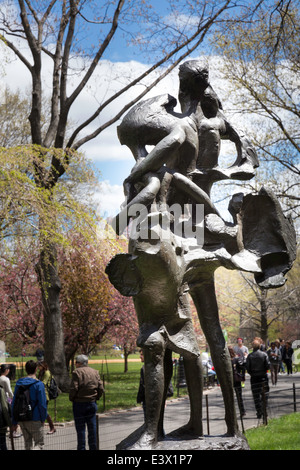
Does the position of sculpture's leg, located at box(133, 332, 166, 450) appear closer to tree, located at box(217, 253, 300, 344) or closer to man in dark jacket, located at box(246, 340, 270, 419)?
man in dark jacket, located at box(246, 340, 270, 419)

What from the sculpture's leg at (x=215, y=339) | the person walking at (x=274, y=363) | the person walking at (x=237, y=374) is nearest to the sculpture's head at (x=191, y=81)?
the sculpture's leg at (x=215, y=339)

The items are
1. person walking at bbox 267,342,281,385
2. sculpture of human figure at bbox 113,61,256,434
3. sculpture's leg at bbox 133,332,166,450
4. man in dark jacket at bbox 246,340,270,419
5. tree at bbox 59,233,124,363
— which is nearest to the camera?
sculpture's leg at bbox 133,332,166,450

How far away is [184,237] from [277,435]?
502 centimetres

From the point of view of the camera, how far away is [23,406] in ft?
23.0

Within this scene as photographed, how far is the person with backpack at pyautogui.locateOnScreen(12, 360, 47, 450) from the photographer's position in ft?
23.0

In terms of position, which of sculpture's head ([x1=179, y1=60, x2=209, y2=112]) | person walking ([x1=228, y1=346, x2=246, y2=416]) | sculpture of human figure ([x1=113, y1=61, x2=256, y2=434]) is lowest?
person walking ([x1=228, y1=346, x2=246, y2=416])

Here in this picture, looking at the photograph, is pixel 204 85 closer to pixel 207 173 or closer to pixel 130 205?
pixel 207 173

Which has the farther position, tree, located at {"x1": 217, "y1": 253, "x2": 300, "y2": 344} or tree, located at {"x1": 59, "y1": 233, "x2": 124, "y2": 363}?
tree, located at {"x1": 217, "y1": 253, "x2": 300, "y2": 344}

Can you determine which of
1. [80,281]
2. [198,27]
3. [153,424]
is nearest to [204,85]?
[153,424]

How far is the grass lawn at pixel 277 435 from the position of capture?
24.4 ft

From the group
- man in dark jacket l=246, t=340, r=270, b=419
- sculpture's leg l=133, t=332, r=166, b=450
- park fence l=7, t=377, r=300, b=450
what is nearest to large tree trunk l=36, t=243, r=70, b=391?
park fence l=7, t=377, r=300, b=450

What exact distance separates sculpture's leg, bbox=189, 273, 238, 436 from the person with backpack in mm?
3036

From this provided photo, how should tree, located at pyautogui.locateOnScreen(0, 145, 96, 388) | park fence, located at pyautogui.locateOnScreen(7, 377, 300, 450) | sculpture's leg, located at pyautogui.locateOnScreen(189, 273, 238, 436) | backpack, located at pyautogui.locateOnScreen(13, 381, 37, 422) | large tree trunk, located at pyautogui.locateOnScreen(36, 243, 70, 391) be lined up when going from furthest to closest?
large tree trunk, located at pyautogui.locateOnScreen(36, 243, 70, 391), tree, located at pyautogui.locateOnScreen(0, 145, 96, 388), park fence, located at pyautogui.locateOnScreen(7, 377, 300, 450), backpack, located at pyautogui.locateOnScreen(13, 381, 37, 422), sculpture's leg, located at pyautogui.locateOnScreen(189, 273, 238, 436)

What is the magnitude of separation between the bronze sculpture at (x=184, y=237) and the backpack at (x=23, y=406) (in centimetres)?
288
